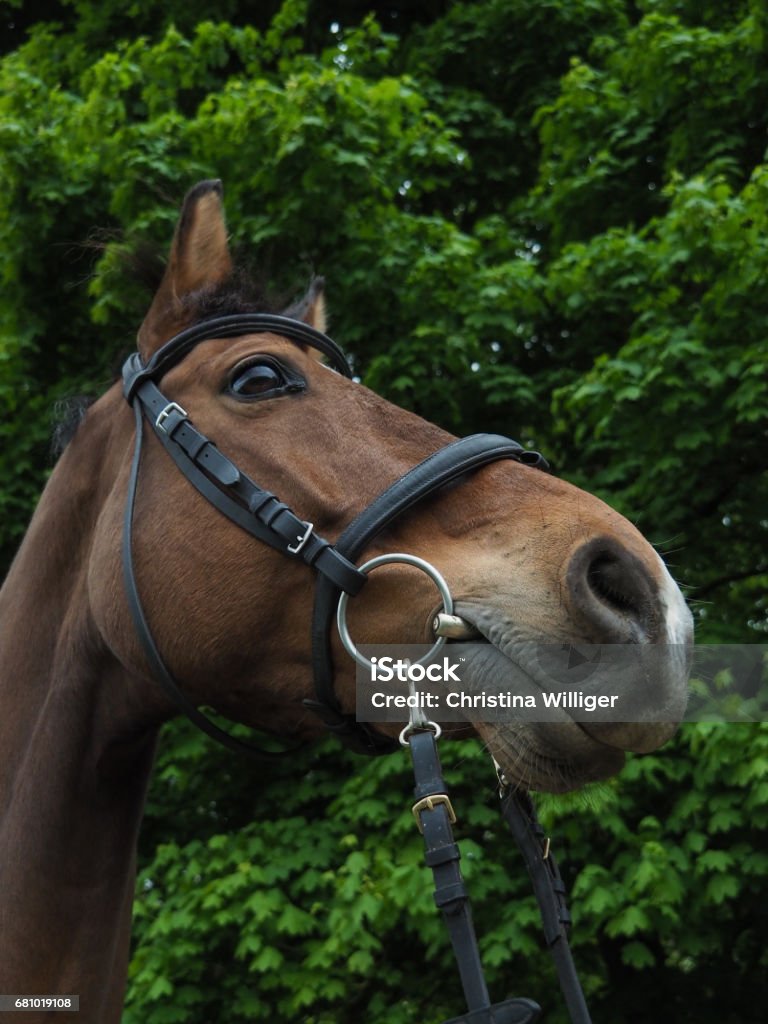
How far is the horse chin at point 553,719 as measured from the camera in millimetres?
1703

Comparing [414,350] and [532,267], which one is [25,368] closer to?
[414,350]

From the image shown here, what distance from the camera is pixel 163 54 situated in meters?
6.22

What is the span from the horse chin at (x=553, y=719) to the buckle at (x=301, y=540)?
1.13ft

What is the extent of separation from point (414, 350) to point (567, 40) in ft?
10.1

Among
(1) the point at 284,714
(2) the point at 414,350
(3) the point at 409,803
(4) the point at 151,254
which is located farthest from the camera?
(2) the point at 414,350

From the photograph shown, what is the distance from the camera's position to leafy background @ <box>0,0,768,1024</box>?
4.90 meters

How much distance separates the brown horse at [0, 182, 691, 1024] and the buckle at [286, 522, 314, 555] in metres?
0.03

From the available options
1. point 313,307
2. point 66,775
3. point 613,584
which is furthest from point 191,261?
point 613,584

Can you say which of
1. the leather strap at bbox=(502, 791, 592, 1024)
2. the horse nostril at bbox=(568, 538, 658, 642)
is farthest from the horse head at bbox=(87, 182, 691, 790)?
the leather strap at bbox=(502, 791, 592, 1024)

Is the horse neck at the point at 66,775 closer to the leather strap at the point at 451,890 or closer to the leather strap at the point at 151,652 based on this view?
the leather strap at the point at 151,652

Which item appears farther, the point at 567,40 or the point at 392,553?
the point at 567,40

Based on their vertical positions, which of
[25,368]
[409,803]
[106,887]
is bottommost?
[106,887]

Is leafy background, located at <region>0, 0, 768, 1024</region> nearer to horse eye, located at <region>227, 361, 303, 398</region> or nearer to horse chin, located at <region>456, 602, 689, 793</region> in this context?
horse eye, located at <region>227, 361, 303, 398</region>

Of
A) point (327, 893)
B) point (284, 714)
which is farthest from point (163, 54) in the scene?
point (284, 714)
